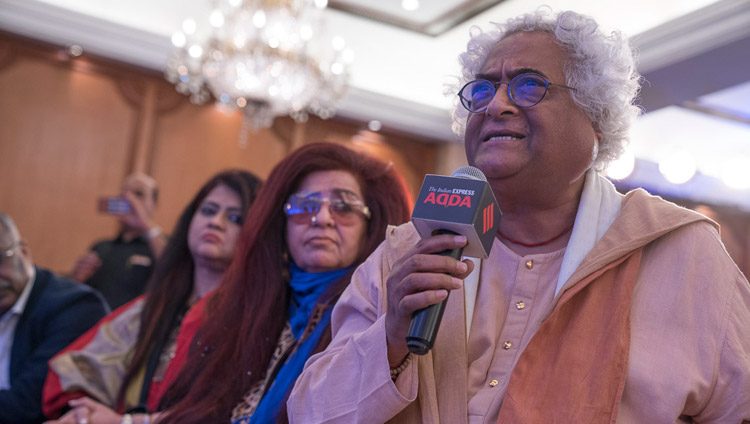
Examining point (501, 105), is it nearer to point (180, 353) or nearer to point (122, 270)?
point (180, 353)

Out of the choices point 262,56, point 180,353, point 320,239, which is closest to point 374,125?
point 262,56

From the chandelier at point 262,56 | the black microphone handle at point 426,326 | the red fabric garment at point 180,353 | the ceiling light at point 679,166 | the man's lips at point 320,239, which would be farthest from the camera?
the ceiling light at point 679,166

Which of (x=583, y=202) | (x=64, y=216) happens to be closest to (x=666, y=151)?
(x=64, y=216)

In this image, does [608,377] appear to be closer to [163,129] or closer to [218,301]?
[218,301]

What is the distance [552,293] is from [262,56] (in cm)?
496

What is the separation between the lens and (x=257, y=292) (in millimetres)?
2357

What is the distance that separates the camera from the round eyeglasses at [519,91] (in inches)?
60.0

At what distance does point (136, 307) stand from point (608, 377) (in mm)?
2177

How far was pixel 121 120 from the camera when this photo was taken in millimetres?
7250

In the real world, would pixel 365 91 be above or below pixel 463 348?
above

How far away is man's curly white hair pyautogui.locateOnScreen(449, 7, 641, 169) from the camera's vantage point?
5.19ft

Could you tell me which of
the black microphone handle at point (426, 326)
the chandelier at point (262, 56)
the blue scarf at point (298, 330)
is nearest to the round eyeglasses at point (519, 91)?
the black microphone handle at point (426, 326)

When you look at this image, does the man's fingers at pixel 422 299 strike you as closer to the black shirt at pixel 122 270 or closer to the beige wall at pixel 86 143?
the black shirt at pixel 122 270

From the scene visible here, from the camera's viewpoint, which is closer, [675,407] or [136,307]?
[675,407]
